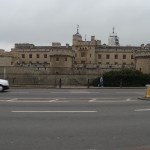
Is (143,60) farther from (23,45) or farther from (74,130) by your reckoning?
(74,130)

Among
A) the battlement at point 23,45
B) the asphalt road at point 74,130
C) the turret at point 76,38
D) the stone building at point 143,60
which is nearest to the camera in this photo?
the asphalt road at point 74,130

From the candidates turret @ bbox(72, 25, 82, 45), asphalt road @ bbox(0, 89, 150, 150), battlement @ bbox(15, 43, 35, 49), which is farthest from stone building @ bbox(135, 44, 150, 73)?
asphalt road @ bbox(0, 89, 150, 150)

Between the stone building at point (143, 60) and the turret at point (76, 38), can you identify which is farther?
the turret at point (76, 38)

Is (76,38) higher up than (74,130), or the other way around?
(76,38)

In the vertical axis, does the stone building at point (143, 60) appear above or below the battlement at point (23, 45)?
below

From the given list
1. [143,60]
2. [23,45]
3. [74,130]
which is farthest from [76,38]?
[74,130]

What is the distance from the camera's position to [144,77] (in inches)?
1898

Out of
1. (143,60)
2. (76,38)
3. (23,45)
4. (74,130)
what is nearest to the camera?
(74,130)

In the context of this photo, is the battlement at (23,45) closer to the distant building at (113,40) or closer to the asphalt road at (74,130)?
the distant building at (113,40)

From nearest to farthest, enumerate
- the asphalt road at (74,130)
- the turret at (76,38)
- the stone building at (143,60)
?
the asphalt road at (74,130) < the stone building at (143,60) < the turret at (76,38)

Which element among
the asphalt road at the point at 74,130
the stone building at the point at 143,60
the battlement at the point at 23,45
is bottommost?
the asphalt road at the point at 74,130

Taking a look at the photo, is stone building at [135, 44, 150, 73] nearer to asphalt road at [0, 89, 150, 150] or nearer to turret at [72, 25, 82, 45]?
turret at [72, 25, 82, 45]

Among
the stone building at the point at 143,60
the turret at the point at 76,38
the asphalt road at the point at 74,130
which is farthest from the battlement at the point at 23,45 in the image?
the asphalt road at the point at 74,130

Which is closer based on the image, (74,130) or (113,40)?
(74,130)
